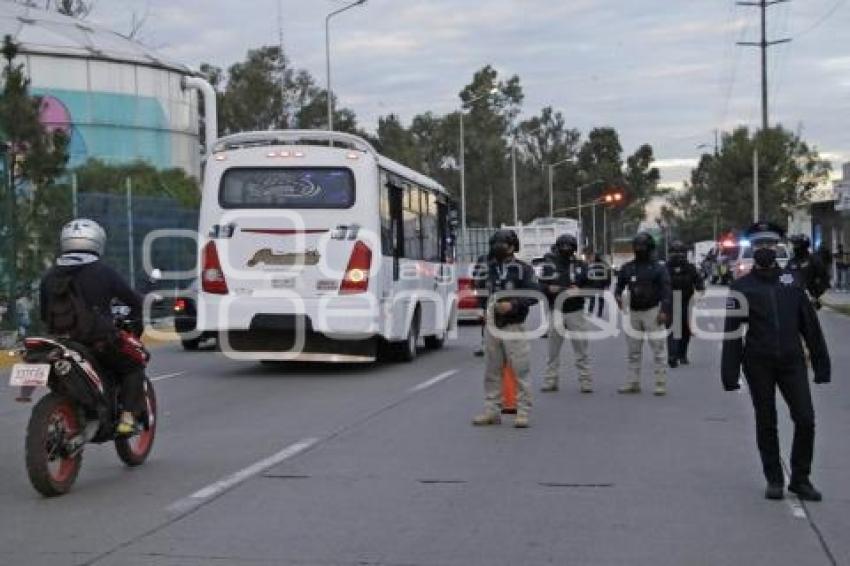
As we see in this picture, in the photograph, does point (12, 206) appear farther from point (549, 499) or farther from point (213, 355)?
point (549, 499)

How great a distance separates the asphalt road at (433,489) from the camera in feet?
21.5

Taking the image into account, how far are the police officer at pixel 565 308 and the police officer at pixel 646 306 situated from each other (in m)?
0.52

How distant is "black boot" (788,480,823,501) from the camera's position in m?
7.79

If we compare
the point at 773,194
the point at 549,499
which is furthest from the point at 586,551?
the point at 773,194

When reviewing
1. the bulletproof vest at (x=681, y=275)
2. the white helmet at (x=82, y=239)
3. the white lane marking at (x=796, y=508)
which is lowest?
the white lane marking at (x=796, y=508)

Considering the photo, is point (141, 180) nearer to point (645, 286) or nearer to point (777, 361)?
point (645, 286)

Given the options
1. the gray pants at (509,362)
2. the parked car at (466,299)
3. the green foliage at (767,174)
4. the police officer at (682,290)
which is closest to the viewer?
the gray pants at (509,362)

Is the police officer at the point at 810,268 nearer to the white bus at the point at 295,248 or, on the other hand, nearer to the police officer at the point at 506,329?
the white bus at the point at 295,248

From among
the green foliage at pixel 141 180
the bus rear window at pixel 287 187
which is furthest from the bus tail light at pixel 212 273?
the green foliage at pixel 141 180

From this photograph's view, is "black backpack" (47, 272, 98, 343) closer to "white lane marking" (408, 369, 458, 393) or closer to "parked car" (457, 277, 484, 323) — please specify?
"white lane marking" (408, 369, 458, 393)

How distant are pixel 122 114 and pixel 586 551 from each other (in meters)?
60.9

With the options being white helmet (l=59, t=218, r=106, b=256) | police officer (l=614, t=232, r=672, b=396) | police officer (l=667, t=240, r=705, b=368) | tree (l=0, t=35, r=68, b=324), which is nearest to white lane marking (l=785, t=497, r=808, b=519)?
white helmet (l=59, t=218, r=106, b=256)

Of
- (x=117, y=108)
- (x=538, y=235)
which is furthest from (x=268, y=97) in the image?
(x=538, y=235)

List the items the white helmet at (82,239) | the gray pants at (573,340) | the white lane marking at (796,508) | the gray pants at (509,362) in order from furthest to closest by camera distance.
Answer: the gray pants at (573,340)
the gray pants at (509,362)
the white helmet at (82,239)
the white lane marking at (796,508)
